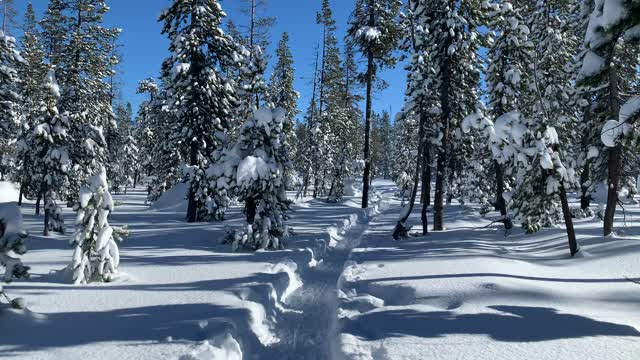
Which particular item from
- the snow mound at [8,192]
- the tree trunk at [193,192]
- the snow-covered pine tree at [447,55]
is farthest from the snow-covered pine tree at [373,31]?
the snow mound at [8,192]

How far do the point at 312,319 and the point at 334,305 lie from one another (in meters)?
0.77

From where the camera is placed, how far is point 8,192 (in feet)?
129

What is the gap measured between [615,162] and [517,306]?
11634 millimetres

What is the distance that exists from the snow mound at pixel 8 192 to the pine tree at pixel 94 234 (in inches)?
1363

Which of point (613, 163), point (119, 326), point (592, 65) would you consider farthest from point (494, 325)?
point (613, 163)

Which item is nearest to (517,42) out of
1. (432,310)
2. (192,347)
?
(432,310)

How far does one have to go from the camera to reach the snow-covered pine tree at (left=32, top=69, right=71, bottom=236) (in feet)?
56.1

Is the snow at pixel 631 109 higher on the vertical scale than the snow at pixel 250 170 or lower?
higher

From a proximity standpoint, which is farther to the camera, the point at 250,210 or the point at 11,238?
the point at 250,210

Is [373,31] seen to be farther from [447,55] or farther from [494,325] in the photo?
[494,325]

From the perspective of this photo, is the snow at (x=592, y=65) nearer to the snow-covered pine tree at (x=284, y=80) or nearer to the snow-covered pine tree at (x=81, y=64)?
the snow-covered pine tree at (x=81, y=64)

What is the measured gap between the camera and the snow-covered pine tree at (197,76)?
20.7 meters

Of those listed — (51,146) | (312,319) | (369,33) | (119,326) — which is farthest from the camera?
(369,33)

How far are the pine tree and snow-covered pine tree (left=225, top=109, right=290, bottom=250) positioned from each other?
515 centimetres
